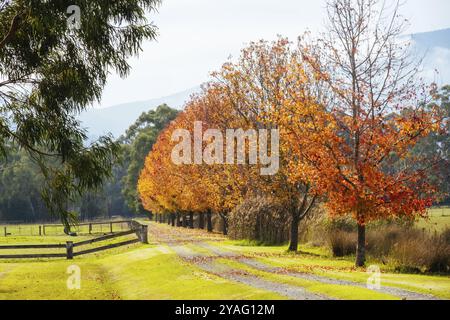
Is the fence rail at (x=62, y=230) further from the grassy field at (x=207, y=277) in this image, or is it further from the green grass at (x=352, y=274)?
the green grass at (x=352, y=274)

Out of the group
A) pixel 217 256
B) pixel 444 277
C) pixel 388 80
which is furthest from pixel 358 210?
pixel 217 256

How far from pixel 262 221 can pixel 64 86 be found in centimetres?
1956

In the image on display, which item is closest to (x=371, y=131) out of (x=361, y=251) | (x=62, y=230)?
(x=361, y=251)

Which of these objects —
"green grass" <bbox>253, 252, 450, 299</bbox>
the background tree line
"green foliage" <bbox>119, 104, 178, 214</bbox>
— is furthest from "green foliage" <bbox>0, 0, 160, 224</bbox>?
the background tree line

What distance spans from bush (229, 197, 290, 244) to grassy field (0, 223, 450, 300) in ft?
13.5

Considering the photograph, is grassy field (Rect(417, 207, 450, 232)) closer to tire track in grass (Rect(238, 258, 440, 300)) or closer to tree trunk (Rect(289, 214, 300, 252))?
tire track in grass (Rect(238, 258, 440, 300))

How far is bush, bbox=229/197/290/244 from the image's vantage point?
34969mm

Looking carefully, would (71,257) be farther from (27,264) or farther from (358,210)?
(358,210)

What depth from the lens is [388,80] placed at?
851 inches

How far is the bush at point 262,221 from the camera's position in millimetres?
34969

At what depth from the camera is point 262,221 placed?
118ft

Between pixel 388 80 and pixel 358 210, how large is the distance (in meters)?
5.23

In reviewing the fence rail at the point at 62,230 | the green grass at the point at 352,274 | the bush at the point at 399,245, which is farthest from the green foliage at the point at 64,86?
the fence rail at the point at 62,230
